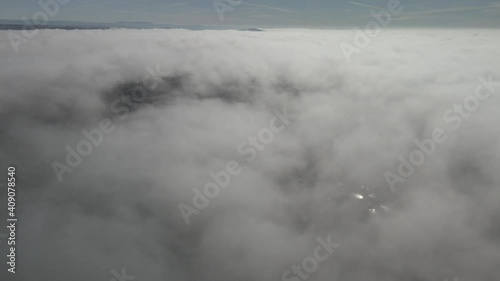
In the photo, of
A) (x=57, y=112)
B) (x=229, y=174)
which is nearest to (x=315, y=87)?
(x=229, y=174)

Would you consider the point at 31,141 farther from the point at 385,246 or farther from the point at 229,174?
the point at 385,246
